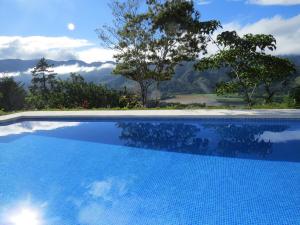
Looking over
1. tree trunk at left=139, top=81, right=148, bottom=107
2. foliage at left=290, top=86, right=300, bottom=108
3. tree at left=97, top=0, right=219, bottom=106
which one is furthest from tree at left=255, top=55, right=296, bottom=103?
tree trunk at left=139, top=81, right=148, bottom=107

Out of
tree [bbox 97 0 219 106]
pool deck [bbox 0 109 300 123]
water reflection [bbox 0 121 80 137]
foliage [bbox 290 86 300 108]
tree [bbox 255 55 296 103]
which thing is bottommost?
water reflection [bbox 0 121 80 137]

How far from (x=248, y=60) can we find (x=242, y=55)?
37cm

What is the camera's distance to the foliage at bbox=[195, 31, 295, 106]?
46.7 feet

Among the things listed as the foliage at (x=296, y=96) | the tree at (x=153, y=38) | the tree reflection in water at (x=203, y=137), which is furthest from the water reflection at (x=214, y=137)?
the tree at (x=153, y=38)

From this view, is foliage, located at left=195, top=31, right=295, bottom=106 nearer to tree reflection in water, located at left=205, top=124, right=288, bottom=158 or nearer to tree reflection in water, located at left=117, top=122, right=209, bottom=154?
tree reflection in water, located at left=205, top=124, right=288, bottom=158

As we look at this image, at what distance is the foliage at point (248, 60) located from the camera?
14.2 metres

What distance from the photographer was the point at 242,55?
48.7 ft

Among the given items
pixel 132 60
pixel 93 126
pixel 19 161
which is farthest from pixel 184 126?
pixel 132 60

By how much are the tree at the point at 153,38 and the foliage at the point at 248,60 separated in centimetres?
157

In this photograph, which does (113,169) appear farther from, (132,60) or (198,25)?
(132,60)

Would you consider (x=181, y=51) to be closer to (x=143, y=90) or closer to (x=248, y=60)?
(x=143, y=90)

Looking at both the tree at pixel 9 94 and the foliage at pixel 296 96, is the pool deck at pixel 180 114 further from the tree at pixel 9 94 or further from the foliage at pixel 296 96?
the tree at pixel 9 94

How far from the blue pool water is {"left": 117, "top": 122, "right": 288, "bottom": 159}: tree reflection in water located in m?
0.03

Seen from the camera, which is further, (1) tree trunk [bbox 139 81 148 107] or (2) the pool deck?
(1) tree trunk [bbox 139 81 148 107]
